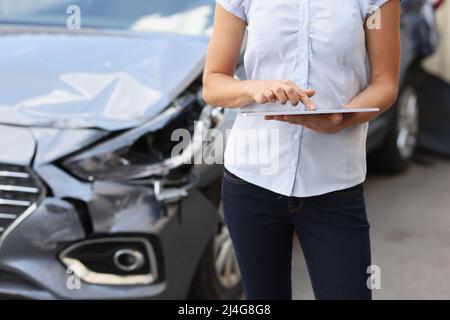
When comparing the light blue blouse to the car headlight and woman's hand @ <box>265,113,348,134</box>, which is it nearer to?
woman's hand @ <box>265,113,348,134</box>

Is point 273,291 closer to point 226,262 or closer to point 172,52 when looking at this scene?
point 226,262

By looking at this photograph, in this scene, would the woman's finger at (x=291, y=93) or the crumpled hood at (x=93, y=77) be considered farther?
the crumpled hood at (x=93, y=77)

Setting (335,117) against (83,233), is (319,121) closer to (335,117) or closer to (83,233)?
(335,117)

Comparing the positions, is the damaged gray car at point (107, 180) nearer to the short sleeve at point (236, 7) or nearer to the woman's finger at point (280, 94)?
the short sleeve at point (236, 7)

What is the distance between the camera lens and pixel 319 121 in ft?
6.49

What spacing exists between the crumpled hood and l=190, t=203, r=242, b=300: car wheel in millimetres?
571

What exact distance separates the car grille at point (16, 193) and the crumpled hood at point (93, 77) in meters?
Result: 0.22

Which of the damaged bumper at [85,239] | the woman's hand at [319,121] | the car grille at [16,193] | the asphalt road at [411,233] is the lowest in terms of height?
the asphalt road at [411,233]

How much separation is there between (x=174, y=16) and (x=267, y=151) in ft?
6.83

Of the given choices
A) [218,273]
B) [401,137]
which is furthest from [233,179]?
[401,137]

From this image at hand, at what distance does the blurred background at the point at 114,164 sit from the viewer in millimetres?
3010

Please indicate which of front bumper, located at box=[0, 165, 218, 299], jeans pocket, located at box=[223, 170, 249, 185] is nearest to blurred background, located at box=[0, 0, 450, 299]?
front bumper, located at box=[0, 165, 218, 299]

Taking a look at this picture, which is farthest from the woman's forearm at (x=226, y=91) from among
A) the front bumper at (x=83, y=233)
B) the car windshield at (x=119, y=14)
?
the car windshield at (x=119, y=14)
